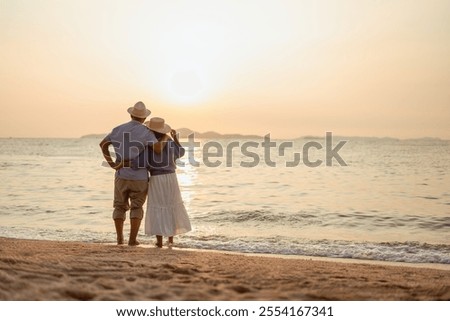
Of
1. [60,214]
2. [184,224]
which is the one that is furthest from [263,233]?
[60,214]

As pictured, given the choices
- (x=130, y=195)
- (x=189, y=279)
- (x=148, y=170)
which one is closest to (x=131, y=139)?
(x=148, y=170)

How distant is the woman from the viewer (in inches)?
283

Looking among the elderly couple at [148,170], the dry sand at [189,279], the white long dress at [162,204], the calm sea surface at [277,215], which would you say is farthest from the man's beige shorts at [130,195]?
the calm sea surface at [277,215]

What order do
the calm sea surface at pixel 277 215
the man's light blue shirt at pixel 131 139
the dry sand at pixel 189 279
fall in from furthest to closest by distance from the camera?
the calm sea surface at pixel 277 215 → the man's light blue shirt at pixel 131 139 → the dry sand at pixel 189 279

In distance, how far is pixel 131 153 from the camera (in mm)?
7090

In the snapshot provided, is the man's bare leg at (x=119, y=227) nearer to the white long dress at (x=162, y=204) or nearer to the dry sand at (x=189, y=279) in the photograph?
the white long dress at (x=162, y=204)

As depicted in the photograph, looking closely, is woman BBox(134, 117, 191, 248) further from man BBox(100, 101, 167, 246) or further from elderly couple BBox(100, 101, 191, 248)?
man BBox(100, 101, 167, 246)

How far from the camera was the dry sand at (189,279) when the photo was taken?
14.8ft

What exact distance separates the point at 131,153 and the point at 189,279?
2.49 metres

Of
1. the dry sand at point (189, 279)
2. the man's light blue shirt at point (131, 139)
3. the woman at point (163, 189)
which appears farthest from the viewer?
the woman at point (163, 189)

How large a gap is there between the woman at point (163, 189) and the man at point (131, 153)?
112 mm

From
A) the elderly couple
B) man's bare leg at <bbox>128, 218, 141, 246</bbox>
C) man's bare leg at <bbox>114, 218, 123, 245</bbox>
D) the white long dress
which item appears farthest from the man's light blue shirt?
man's bare leg at <bbox>114, 218, 123, 245</bbox>

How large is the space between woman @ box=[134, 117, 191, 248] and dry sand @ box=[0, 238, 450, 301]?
92cm

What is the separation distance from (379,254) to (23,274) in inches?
213
